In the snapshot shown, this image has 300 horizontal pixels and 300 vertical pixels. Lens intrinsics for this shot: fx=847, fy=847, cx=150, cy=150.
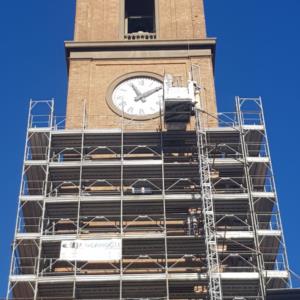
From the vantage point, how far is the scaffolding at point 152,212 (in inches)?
1184

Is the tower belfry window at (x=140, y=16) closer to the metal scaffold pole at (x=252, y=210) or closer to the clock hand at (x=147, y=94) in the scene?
the clock hand at (x=147, y=94)

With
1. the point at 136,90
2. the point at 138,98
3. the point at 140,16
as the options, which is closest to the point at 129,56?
the point at 136,90

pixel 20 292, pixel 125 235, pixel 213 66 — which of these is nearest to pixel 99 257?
pixel 125 235

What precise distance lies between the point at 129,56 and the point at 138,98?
2.94 meters

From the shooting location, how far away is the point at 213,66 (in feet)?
131

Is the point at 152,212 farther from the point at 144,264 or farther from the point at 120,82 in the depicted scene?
the point at 120,82

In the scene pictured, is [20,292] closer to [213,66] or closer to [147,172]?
[147,172]

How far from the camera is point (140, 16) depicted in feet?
143

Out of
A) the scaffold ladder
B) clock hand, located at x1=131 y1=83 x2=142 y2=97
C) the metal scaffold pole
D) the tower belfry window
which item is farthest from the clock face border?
the tower belfry window

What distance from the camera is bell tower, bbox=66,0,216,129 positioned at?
3722 cm

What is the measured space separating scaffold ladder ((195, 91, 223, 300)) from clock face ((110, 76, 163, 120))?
259 centimetres

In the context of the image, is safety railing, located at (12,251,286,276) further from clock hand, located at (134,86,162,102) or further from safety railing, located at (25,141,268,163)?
clock hand, located at (134,86,162,102)

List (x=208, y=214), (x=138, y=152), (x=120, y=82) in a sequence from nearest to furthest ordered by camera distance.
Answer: (x=208, y=214) < (x=138, y=152) < (x=120, y=82)

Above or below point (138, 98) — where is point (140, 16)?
above
